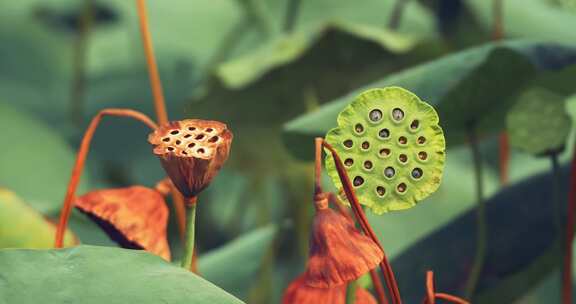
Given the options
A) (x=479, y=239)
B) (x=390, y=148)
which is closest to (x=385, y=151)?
(x=390, y=148)

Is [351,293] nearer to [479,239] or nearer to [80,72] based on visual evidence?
[479,239]

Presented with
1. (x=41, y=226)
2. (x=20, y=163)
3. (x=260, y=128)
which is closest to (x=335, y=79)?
(x=260, y=128)

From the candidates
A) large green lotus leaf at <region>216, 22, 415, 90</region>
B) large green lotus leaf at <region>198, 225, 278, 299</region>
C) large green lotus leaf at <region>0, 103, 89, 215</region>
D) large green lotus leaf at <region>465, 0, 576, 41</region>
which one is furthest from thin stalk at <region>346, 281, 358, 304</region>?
large green lotus leaf at <region>465, 0, 576, 41</region>

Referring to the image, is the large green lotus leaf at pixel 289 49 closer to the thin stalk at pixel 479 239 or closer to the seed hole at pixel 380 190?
the thin stalk at pixel 479 239

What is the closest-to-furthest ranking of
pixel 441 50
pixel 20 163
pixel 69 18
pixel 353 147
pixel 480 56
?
pixel 353 147
pixel 480 56
pixel 441 50
pixel 20 163
pixel 69 18

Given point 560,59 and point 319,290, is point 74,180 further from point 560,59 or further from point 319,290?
point 560,59
